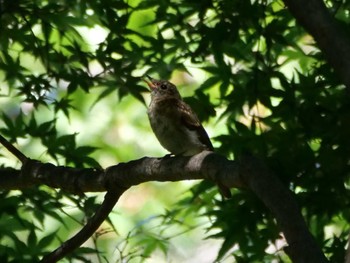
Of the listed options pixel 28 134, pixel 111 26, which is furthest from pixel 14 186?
pixel 111 26

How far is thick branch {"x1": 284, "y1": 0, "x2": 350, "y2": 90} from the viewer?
3411 mm

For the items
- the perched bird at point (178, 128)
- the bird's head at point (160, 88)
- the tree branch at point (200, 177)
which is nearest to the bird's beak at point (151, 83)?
the bird's head at point (160, 88)

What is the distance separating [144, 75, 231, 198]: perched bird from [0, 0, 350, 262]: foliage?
0.70 feet

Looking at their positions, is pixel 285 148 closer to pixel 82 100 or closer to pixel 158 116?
pixel 158 116

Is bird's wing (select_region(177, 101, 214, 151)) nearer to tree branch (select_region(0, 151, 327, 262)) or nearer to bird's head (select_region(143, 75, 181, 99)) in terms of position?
bird's head (select_region(143, 75, 181, 99))

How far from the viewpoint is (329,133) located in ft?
13.3

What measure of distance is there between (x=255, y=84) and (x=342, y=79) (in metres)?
1.09

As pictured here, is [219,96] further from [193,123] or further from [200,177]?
[200,177]

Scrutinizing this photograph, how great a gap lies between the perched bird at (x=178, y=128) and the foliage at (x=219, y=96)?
214mm

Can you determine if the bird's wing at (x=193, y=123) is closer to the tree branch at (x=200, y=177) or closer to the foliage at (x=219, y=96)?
the foliage at (x=219, y=96)

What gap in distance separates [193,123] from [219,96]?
0.62 meters

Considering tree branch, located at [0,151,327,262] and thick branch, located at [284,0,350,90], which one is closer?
tree branch, located at [0,151,327,262]

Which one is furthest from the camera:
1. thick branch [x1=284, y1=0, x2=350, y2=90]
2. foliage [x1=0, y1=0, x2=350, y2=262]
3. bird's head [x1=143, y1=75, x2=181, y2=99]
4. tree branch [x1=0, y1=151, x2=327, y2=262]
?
bird's head [x1=143, y1=75, x2=181, y2=99]

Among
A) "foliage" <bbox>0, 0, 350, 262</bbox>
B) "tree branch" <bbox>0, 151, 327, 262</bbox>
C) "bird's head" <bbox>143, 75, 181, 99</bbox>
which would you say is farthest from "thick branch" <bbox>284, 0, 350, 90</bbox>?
"bird's head" <bbox>143, 75, 181, 99</bbox>
